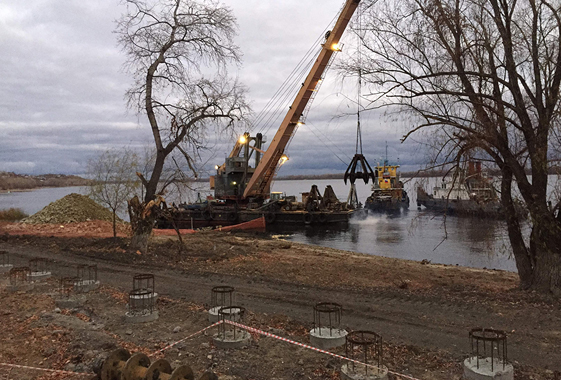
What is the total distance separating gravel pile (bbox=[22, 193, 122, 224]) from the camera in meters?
28.0

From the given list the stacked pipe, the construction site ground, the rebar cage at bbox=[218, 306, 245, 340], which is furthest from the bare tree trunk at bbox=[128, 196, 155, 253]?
the stacked pipe

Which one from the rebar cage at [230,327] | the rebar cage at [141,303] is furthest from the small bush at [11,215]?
the rebar cage at [230,327]

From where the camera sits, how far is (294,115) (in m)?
32.8

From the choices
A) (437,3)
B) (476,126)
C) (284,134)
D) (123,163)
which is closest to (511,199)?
(476,126)

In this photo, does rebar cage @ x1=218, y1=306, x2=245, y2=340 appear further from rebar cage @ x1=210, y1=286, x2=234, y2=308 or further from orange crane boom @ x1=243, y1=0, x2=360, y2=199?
orange crane boom @ x1=243, y1=0, x2=360, y2=199

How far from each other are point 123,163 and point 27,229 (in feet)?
24.5

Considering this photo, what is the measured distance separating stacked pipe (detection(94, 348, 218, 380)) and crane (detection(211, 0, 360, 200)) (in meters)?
19.2

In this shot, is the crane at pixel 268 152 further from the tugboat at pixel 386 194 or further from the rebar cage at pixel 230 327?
the tugboat at pixel 386 194

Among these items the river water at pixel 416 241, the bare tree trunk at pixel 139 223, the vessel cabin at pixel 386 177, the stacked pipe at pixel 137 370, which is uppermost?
the vessel cabin at pixel 386 177

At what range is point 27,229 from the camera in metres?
25.9

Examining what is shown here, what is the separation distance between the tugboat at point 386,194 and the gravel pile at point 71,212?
38540 mm

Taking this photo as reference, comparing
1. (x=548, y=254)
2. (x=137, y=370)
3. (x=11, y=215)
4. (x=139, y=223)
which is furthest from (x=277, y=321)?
(x=11, y=215)

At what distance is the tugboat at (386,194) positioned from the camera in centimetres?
5892

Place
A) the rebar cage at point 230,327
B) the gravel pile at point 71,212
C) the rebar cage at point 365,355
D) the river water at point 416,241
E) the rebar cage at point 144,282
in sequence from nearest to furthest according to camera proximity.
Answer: the rebar cage at point 365,355, the rebar cage at point 230,327, the rebar cage at point 144,282, the river water at point 416,241, the gravel pile at point 71,212
